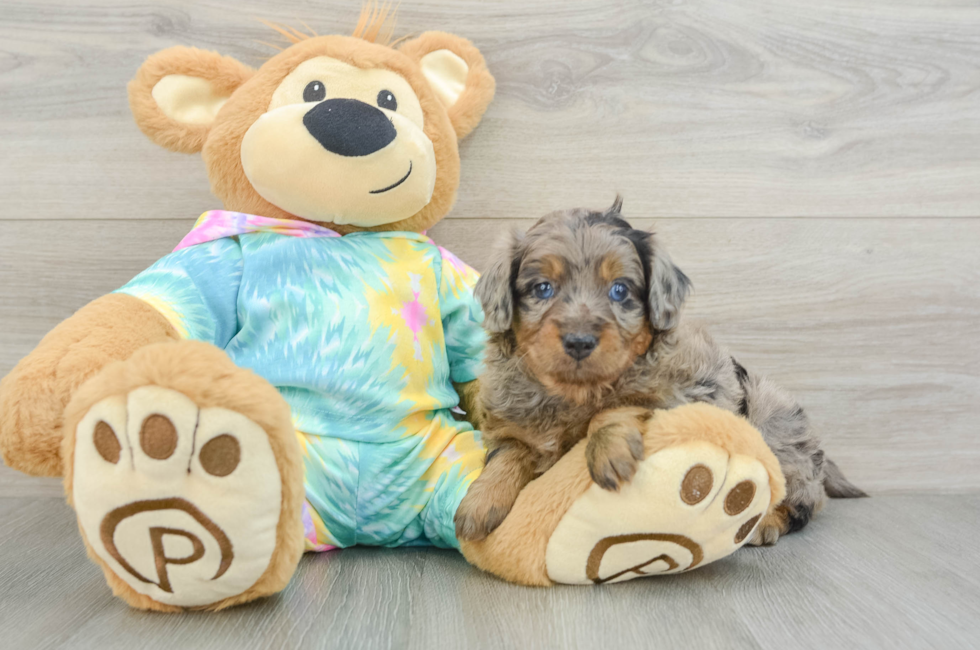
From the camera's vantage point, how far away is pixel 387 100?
1669 mm

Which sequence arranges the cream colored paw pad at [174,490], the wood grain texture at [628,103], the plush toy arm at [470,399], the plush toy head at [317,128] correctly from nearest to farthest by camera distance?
the cream colored paw pad at [174,490], the plush toy head at [317,128], the plush toy arm at [470,399], the wood grain texture at [628,103]

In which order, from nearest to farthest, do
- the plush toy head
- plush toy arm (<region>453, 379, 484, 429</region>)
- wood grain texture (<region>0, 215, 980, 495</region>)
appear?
the plush toy head < plush toy arm (<region>453, 379, 484, 429</region>) < wood grain texture (<region>0, 215, 980, 495</region>)

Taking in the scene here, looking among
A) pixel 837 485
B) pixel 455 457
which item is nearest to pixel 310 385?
pixel 455 457

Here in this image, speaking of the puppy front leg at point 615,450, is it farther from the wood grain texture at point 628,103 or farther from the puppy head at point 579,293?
the wood grain texture at point 628,103

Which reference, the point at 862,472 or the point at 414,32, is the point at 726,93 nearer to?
the point at 414,32

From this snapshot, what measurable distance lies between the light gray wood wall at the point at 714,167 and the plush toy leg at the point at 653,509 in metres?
0.86

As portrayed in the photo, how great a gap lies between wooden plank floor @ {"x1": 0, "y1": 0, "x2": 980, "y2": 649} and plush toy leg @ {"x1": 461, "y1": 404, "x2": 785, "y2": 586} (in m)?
0.76

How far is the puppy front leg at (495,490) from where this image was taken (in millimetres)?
1390

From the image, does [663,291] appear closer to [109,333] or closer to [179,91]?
[109,333]

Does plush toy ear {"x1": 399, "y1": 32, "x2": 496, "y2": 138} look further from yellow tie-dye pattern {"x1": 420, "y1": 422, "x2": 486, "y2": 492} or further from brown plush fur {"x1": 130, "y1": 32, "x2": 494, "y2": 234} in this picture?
yellow tie-dye pattern {"x1": 420, "y1": 422, "x2": 486, "y2": 492}

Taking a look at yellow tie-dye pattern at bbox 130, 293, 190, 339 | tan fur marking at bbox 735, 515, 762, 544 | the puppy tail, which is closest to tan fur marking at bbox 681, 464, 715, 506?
tan fur marking at bbox 735, 515, 762, 544

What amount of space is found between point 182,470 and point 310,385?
50 centimetres

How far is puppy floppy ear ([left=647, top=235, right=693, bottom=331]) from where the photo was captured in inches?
56.6

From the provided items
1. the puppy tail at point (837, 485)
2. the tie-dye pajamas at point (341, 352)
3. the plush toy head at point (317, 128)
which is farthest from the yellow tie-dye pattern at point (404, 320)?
the puppy tail at point (837, 485)
